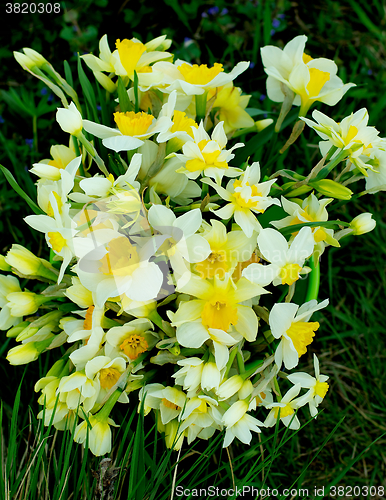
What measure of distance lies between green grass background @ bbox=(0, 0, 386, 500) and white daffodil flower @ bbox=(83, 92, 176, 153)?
741mm

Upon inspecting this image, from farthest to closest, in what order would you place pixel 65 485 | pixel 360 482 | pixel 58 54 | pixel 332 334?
1. pixel 58 54
2. pixel 332 334
3. pixel 360 482
4. pixel 65 485

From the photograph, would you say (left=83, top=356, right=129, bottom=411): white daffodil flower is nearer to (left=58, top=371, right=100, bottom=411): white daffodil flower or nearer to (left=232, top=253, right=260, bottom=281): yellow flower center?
(left=58, top=371, right=100, bottom=411): white daffodil flower

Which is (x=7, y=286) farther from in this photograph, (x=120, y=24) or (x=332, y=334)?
(x=120, y=24)

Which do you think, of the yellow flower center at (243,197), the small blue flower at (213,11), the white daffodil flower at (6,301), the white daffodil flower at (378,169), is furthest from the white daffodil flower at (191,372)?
the small blue flower at (213,11)

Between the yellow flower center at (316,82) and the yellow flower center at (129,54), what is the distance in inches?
16.0

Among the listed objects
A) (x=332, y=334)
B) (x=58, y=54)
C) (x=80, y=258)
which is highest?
(x=58, y=54)

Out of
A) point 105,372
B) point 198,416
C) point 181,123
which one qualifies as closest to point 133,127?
point 181,123

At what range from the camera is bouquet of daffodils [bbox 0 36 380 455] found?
0.77 metres

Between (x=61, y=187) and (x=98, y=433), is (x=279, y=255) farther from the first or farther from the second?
(x=98, y=433)

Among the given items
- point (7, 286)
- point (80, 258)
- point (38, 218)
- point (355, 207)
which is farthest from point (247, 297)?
point (355, 207)

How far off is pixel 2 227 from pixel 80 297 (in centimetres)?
78

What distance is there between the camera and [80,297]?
0.87 meters

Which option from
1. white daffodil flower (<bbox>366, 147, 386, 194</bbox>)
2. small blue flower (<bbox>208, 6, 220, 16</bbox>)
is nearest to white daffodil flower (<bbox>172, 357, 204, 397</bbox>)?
white daffodil flower (<bbox>366, 147, 386, 194</bbox>)

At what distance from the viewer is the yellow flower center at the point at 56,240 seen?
2.49 feet
